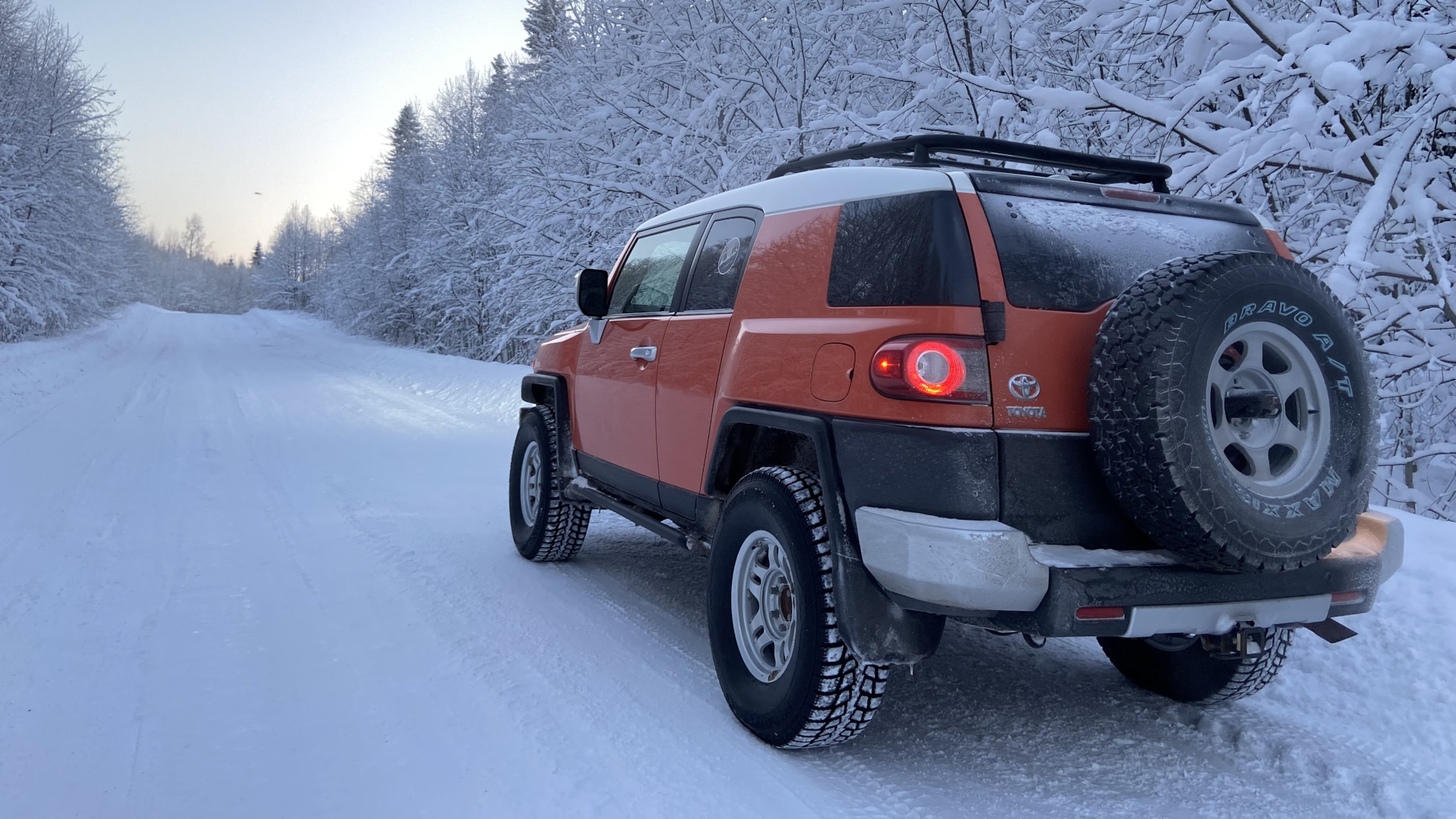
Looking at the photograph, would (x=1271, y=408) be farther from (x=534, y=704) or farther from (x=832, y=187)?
(x=534, y=704)

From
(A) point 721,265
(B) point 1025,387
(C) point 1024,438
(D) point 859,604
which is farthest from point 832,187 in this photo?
(D) point 859,604

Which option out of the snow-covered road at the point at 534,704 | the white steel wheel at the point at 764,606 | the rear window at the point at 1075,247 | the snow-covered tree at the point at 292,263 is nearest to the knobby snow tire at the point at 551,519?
the snow-covered road at the point at 534,704

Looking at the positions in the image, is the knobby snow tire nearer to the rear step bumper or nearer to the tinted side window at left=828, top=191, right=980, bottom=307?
the tinted side window at left=828, top=191, right=980, bottom=307

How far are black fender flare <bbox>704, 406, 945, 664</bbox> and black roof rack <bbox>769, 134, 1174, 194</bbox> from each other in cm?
109

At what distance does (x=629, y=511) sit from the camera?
4.38 meters

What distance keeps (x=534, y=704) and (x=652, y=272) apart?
2281 mm

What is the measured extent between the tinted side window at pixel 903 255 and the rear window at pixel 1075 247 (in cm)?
13

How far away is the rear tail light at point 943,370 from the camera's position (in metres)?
2.49

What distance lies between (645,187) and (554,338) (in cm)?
762

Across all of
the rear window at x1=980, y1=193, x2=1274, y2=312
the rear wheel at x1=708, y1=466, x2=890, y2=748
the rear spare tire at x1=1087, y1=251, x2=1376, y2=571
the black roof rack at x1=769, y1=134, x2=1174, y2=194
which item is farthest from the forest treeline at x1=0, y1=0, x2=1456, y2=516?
the rear wheel at x1=708, y1=466, x2=890, y2=748

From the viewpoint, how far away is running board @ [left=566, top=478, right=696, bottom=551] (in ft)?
12.9

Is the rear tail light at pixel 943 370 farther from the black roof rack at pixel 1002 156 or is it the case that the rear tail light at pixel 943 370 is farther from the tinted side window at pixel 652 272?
the tinted side window at pixel 652 272

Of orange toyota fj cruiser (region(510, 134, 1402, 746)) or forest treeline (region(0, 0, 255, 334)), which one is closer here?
orange toyota fj cruiser (region(510, 134, 1402, 746))

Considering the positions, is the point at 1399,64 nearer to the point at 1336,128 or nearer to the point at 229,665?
the point at 1336,128
